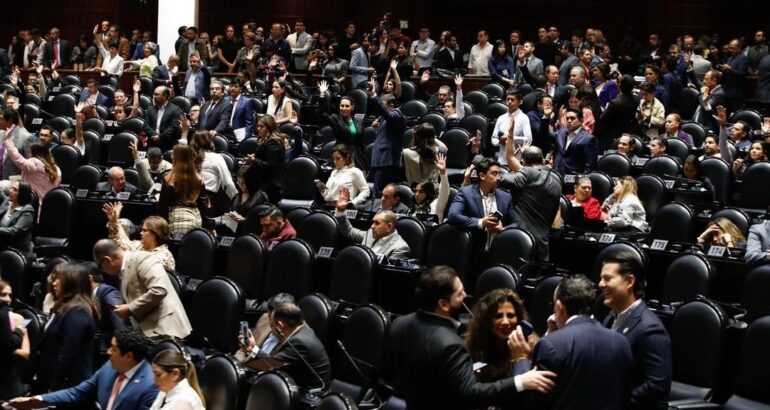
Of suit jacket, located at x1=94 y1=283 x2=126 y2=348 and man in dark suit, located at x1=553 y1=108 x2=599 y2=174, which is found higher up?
man in dark suit, located at x1=553 y1=108 x2=599 y2=174

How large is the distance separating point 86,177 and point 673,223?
5119mm

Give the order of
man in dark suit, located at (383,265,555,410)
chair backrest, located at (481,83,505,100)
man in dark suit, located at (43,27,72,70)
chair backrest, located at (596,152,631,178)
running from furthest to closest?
man in dark suit, located at (43,27,72,70), chair backrest, located at (481,83,505,100), chair backrest, located at (596,152,631,178), man in dark suit, located at (383,265,555,410)

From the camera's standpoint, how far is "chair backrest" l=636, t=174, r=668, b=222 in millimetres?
9070

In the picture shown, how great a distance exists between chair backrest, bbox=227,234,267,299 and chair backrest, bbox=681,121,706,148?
5.18 m

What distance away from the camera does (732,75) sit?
45.0 feet

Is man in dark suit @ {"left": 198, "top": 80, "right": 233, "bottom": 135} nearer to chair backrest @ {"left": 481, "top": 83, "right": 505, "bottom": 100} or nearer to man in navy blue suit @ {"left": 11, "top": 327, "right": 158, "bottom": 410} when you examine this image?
chair backrest @ {"left": 481, "top": 83, "right": 505, "bottom": 100}

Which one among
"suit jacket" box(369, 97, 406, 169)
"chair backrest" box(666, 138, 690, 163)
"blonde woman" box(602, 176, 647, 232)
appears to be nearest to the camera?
"blonde woman" box(602, 176, 647, 232)

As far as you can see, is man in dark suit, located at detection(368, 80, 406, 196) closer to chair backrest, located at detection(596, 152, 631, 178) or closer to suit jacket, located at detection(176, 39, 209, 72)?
chair backrest, located at detection(596, 152, 631, 178)

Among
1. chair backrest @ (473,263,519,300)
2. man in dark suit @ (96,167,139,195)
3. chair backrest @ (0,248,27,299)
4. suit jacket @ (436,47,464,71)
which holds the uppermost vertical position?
suit jacket @ (436,47,464,71)

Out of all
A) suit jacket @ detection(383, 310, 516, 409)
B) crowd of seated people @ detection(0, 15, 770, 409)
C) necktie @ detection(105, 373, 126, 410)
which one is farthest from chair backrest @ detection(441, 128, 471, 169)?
suit jacket @ detection(383, 310, 516, 409)

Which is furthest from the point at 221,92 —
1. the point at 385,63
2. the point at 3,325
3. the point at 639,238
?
the point at 3,325

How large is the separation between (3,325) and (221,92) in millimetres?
6167

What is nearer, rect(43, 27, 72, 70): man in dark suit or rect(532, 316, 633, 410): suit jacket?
rect(532, 316, 633, 410): suit jacket

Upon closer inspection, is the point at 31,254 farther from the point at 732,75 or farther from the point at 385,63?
the point at 732,75
